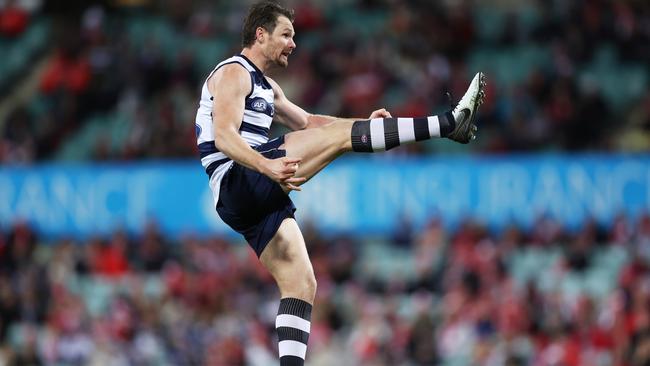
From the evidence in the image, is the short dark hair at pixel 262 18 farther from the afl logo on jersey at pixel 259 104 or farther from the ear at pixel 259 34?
the afl logo on jersey at pixel 259 104

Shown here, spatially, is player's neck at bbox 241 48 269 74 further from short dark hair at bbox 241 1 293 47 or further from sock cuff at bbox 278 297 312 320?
sock cuff at bbox 278 297 312 320

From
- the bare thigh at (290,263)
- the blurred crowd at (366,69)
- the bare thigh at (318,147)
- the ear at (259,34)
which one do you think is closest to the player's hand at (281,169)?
the bare thigh at (318,147)

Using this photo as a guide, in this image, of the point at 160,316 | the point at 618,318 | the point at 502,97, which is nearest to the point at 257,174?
the point at 618,318

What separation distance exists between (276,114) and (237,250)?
8.81 metres

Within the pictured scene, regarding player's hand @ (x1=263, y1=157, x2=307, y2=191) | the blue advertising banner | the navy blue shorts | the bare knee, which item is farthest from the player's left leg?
the blue advertising banner

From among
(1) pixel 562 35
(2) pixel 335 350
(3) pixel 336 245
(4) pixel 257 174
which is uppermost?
(1) pixel 562 35

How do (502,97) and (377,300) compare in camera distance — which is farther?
(502,97)

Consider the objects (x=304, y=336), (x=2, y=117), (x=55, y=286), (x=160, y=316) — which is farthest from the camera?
(x=2, y=117)

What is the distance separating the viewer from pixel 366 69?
17219mm

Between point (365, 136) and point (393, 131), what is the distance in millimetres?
177

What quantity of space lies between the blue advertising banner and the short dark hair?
26.3 ft

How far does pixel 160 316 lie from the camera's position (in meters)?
15.2

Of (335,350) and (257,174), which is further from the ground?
(257,174)

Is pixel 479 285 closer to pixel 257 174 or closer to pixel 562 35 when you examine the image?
pixel 562 35
